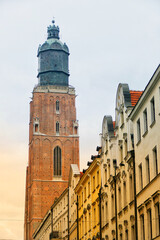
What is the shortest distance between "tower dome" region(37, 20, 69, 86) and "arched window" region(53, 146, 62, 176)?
19522 mm

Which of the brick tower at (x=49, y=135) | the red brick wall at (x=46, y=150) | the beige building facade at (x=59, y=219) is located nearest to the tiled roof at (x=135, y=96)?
the beige building facade at (x=59, y=219)

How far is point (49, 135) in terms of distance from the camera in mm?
155750

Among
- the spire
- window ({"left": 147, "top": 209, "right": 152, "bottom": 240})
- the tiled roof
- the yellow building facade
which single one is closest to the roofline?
the tiled roof

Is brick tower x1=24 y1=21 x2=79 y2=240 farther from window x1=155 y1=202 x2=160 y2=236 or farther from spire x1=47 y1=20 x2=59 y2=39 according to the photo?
window x1=155 y1=202 x2=160 y2=236

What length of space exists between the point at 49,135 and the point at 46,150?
4.11 metres

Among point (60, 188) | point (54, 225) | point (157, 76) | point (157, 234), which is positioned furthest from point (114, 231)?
point (60, 188)

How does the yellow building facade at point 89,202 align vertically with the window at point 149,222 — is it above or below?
above

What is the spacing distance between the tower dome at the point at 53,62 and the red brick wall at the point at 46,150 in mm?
4890

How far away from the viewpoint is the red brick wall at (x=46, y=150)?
14912 centimetres

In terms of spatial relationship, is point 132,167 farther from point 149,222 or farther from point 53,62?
point 53,62

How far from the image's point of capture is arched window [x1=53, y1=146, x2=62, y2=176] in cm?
15300

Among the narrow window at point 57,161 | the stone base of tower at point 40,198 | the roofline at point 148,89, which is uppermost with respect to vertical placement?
the narrow window at point 57,161

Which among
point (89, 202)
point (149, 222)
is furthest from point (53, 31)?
point (149, 222)

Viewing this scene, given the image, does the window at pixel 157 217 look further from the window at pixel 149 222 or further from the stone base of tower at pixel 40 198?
the stone base of tower at pixel 40 198
